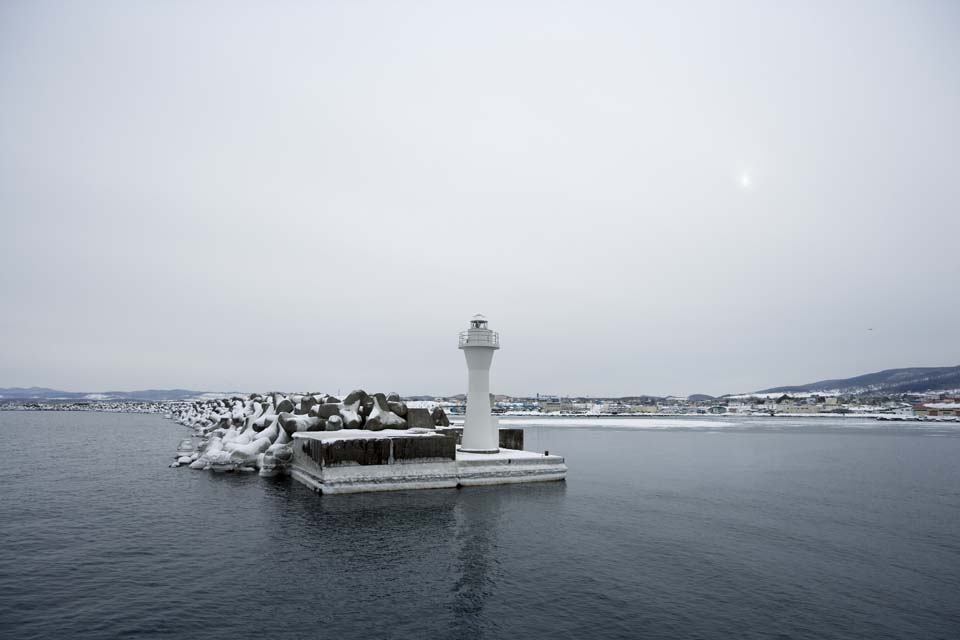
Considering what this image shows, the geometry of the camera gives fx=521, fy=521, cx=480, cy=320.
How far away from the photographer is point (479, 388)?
42.6 m

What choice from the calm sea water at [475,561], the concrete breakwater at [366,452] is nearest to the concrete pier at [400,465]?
the concrete breakwater at [366,452]

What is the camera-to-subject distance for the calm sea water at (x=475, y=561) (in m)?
15.5

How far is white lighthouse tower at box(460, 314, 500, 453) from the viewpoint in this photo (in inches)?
1661

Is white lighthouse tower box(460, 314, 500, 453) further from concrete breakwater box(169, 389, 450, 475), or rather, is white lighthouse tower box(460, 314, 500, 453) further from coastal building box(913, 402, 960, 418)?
coastal building box(913, 402, 960, 418)

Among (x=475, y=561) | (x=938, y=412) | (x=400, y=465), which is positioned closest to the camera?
(x=475, y=561)

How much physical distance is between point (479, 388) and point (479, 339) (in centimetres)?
405

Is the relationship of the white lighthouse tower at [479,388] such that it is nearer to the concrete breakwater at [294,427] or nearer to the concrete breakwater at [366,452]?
the concrete breakwater at [366,452]

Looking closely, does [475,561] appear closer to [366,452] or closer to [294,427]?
[366,452]

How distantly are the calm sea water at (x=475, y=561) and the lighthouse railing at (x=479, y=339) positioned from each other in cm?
1122

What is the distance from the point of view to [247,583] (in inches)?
722

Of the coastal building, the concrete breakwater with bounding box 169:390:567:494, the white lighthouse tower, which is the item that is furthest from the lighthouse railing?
the coastal building

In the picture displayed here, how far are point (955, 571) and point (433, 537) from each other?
21816 millimetres

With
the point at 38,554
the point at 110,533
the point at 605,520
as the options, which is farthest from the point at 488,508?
the point at 38,554

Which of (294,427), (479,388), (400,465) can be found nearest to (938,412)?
(479,388)
